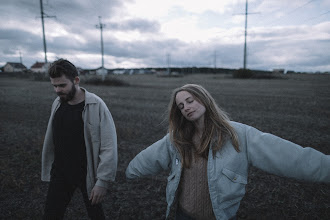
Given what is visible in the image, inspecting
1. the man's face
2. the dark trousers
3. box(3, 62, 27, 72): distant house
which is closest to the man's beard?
the man's face

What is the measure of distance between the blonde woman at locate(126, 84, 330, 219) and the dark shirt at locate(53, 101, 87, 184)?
2.18ft

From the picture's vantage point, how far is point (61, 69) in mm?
2297

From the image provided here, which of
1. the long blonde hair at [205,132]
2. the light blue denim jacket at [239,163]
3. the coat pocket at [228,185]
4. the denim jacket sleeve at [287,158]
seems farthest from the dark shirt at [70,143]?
the denim jacket sleeve at [287,158]

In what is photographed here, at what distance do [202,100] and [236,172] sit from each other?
0.70 meters

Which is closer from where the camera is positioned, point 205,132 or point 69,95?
point 205,132

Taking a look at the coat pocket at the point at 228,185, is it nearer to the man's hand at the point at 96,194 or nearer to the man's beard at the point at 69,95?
the man's hand at the point at 96,194

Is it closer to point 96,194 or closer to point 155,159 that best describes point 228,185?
point 155,159

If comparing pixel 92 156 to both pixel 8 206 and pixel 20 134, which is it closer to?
pixel 8 206

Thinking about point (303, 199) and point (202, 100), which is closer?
point (202, 100)

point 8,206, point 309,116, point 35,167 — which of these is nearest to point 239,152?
point 8,206

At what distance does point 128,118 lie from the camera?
948cm

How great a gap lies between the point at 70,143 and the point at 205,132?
4.94 ft

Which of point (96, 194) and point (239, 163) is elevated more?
point (239, 163)

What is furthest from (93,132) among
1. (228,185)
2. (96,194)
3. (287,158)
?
(287,158)
